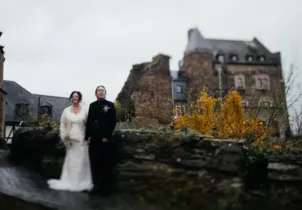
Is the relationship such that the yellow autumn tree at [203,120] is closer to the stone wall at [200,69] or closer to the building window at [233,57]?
the stone wall at [200,69]

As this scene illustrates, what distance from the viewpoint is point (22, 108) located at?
13.7 m

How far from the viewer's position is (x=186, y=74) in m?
37.7

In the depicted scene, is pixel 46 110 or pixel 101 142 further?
pixel 46 110

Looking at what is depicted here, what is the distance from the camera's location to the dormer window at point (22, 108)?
13.7 meters

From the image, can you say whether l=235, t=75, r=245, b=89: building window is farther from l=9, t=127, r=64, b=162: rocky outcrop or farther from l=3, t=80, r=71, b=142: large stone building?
l=9, t=127, r=64, b=162: rocky outcrop

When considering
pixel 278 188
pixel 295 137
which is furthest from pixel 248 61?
pixel 278 188

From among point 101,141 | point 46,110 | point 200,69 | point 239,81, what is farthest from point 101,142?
point 239,81

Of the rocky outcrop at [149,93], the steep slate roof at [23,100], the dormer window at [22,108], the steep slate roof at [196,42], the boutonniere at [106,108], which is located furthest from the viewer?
the steep slate roof at [196,42]

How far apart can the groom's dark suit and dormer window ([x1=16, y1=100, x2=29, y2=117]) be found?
6452mm

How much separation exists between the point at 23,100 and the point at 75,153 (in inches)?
275

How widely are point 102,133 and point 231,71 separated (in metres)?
32.3

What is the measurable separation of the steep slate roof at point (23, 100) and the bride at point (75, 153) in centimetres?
465

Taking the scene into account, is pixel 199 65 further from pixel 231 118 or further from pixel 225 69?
pixel 231 118

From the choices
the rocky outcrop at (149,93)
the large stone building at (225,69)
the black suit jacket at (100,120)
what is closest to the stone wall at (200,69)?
the large stone building at (225,69)
